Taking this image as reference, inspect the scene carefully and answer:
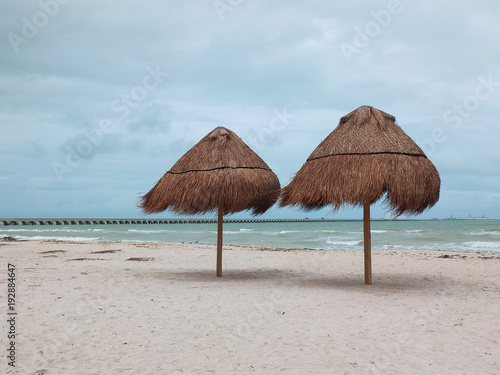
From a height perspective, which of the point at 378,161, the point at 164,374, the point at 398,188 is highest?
the point at 378,161

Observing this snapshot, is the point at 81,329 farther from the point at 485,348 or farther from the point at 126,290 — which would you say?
the point at 485,348

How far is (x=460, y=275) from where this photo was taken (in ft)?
29.5

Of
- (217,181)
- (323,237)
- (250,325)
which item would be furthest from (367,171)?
(323,237)

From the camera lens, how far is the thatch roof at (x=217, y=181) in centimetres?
735

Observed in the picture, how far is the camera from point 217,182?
7.32 meters

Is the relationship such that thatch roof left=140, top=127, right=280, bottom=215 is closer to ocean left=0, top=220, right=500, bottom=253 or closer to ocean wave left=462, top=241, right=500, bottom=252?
ocean left=0, top=220, right=500, bottom=253

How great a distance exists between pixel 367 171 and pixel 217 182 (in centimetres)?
242

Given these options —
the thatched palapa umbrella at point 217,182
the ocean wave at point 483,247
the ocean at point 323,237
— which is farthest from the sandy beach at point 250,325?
the ocean at point 323,237

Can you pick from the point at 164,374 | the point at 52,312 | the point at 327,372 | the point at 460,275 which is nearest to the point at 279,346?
the point at 327,372

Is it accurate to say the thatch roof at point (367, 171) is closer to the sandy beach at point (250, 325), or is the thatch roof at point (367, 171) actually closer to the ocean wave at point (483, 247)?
the sandy beach at point (250, 325)

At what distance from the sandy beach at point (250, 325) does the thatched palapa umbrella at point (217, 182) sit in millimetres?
1314


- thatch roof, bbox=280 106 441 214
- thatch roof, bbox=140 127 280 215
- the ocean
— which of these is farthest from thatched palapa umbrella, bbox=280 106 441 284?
the ocean

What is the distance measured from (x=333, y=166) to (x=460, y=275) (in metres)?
4.38

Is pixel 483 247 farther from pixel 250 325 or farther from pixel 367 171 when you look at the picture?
pixel 250 325
